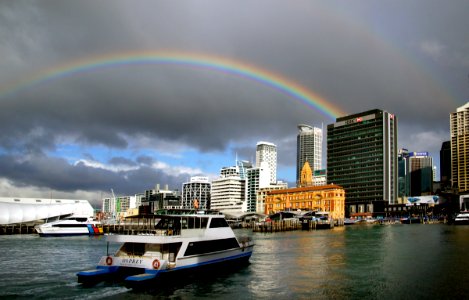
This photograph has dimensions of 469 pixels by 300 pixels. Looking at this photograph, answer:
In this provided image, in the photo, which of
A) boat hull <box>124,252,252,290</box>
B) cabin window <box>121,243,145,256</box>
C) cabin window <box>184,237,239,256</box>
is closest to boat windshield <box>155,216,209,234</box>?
cabin window <box>184,237,239,256</box>

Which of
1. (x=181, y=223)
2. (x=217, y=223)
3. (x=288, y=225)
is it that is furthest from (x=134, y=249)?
(x=288, y=225)

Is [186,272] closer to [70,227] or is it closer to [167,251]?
[167,251]

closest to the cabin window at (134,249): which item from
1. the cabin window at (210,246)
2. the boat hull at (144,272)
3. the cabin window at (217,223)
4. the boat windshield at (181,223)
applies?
the boat hull at (144,272)

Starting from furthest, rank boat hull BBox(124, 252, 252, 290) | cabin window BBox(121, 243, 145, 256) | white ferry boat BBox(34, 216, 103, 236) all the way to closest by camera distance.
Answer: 1. white ferry boat BBox(34, 216, 103, 236)
2. cabin window BBox(121, 243, 145, 256)
3. boat hull BBox(124, 252, 252, 290)

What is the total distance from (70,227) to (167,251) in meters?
90.0

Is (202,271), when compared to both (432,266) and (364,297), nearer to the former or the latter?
(364,297)

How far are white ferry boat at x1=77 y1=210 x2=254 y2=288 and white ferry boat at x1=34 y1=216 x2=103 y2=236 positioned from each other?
83.7 meters

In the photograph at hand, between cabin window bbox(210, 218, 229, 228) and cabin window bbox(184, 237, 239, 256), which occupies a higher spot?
cabin window bbox(210, 218, 229, 228)

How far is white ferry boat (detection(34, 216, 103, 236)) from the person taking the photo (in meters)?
114

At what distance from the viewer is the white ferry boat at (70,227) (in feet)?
374

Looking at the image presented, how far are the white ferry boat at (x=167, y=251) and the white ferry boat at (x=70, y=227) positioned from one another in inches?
3295

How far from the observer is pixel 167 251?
38188 mm

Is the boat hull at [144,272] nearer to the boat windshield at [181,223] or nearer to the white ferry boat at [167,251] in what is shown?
the white ferry boat at [167,251]

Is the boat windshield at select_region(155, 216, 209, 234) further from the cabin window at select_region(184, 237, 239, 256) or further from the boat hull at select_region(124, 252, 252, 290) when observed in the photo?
the boat hull at select_region(124, 252, 252, 290)
